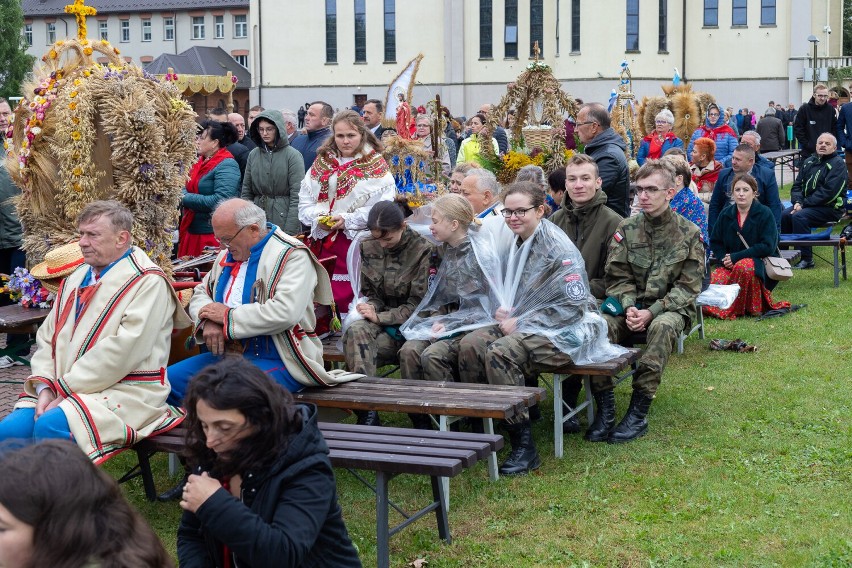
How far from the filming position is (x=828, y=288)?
38.0 feet

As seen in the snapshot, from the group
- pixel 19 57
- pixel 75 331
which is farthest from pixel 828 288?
pixel 19 57

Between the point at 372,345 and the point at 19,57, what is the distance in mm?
52691

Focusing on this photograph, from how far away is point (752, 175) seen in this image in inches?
442

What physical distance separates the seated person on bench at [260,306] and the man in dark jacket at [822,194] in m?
9.15

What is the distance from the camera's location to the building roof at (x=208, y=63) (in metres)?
56.5

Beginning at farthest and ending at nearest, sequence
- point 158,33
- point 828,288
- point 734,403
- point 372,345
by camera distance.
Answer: point 158,33, point 828,288, point 734,403, point 372,345

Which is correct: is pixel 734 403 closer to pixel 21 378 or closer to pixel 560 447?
pixel 560 447

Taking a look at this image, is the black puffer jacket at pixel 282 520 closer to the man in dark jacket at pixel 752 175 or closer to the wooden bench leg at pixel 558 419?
the wooden bench leg at pixel 558 419

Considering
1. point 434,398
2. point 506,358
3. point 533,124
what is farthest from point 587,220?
point 533,124

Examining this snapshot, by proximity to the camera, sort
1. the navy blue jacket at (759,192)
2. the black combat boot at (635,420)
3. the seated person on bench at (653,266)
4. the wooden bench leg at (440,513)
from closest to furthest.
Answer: the wooden bench leg at (440,513) < the black combat boot at (635,420) < the seated person on bench at (653,266) < the navy blue jacket at (759,192)

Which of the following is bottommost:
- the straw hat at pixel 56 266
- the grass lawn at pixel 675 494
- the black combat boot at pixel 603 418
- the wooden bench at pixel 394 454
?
the grass lawn at pixel 675 494

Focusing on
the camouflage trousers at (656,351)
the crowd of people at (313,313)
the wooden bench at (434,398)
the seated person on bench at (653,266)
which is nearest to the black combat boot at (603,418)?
the crowd of people at (313,313)

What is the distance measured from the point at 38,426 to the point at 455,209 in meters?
2.82

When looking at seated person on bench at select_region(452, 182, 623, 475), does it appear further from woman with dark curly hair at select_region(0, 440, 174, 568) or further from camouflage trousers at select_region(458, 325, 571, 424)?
woman with dark curly hair at select_region(0, 440, 174, 568)
